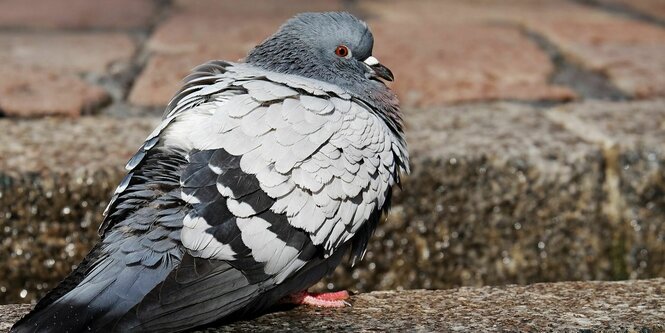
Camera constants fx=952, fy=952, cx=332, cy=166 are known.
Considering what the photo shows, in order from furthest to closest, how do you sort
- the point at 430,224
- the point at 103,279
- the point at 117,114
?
1. the point at 117,114
2. the point at 430,224
3. the point at 103,279

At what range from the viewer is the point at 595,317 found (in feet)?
7.15

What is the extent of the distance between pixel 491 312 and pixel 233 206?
654 millimetres

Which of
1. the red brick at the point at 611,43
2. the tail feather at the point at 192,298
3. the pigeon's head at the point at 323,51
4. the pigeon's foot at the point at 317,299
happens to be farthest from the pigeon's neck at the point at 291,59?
the red brick at the point at 611,43

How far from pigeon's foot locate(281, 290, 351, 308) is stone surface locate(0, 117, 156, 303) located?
793 millimetres

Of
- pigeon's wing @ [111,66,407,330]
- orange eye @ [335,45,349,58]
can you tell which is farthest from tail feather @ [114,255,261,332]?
orange eye @ [335,45,349,58]

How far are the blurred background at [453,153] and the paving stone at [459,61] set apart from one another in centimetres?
1

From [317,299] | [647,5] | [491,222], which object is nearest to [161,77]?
[491,222]

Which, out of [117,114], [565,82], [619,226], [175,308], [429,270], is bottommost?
[175,308]

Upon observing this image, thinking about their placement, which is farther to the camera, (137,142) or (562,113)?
(562,113)

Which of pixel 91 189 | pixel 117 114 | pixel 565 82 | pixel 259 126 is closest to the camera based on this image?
pixel 259 126

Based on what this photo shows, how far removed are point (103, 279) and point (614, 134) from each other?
77.3 inches

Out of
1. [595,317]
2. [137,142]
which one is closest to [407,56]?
[137,142]

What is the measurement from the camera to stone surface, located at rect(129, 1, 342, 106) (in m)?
3.89

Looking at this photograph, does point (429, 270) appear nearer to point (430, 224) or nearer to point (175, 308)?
point (430, 224)
